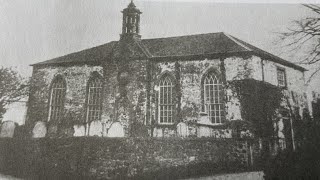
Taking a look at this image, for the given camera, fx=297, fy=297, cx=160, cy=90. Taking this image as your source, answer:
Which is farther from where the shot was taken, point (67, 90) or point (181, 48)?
point (181, 48)

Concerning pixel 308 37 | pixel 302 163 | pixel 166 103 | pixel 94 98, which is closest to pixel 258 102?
pixel 166 103

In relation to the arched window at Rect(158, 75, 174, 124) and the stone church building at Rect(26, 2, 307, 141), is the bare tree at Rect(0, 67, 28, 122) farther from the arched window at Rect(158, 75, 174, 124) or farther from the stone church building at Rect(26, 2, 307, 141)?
the arched window at Rect(158, 75, 174, 124)

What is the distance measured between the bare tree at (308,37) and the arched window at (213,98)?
13.0ft

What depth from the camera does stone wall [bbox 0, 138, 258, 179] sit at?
18.0 ft

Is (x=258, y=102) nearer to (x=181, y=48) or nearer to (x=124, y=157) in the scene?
(x=181, y=48)

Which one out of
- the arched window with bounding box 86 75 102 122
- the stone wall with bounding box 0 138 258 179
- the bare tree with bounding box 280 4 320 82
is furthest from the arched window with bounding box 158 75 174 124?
the bare tree with bounding box 280 4 320 82

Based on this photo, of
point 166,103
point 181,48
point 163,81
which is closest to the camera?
point 166,103

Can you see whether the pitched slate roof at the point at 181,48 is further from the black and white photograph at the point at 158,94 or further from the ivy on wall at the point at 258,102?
the ivy on wall at the point at 258,102

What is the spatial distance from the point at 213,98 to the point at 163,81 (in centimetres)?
185

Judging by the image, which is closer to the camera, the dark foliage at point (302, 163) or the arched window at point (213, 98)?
the dark foliage at point (302, 163)

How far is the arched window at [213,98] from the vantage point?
927 cm

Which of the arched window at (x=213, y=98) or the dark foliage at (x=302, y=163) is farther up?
the arched window at (x=213, y=98)

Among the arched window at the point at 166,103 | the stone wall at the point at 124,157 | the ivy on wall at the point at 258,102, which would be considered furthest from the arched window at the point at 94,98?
the ivy on wall at the point at 258,102

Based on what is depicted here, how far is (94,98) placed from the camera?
360 inches
